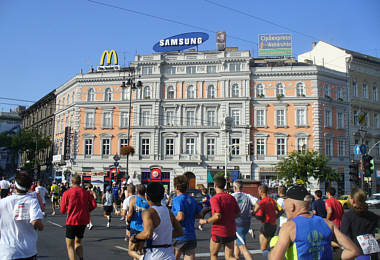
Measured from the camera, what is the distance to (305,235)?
363cm

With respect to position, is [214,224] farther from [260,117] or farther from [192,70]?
[192,70]

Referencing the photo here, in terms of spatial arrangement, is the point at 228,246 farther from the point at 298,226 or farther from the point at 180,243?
the point at 298,226

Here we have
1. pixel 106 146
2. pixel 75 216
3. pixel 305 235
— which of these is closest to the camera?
pixel 305 235

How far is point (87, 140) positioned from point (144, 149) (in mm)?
7736

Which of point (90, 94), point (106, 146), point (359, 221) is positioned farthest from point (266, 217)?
point (90, 94)

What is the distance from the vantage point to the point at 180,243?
7062 millimetres

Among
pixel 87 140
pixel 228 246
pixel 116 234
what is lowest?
pixel 116 234

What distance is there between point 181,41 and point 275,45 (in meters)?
12.3

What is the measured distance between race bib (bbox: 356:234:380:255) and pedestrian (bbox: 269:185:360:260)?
187 cm

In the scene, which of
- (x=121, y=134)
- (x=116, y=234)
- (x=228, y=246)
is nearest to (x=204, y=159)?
(x=121, y=134)

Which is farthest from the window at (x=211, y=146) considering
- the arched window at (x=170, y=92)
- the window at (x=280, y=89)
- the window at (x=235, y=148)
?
the window at (x=280, y=89)

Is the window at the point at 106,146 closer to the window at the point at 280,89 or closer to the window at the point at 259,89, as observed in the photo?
the window at the point at 259,89

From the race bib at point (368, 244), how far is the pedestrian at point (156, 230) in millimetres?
2687

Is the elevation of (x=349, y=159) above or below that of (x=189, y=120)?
below
